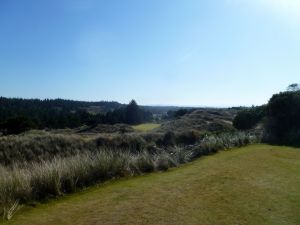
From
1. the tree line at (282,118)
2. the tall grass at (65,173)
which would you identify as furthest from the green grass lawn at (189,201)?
the tree line at (282,118)

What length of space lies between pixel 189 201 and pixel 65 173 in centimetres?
286

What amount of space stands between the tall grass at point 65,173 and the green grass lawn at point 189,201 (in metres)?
0.36

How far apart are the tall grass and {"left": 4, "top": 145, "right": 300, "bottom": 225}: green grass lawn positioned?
0.36 m

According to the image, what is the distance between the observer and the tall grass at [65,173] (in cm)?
697

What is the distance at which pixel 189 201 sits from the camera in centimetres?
681

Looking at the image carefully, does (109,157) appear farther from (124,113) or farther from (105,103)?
(105,103)

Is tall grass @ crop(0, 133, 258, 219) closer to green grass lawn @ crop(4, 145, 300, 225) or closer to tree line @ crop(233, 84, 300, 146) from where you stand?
green grass lawn @ crop(4, 145, 300, 225)

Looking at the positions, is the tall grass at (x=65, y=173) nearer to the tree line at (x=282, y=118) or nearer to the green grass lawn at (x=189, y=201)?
the green grass lawn at (x=189, y=201)

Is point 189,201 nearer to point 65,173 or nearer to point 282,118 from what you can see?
point 65,173

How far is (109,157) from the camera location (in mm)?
9570

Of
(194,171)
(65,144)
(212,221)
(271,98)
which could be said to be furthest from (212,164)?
(65,144)

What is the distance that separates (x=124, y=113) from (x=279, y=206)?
85.8m

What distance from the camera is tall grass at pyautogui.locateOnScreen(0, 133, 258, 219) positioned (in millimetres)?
6975

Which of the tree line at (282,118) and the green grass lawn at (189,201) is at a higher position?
the tree line at (282,118)
